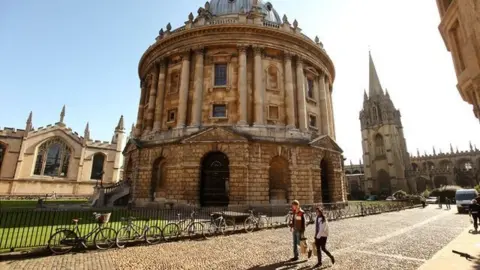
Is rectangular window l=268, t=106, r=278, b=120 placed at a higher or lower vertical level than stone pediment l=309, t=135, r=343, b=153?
higher

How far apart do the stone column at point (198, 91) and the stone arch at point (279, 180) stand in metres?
7.57

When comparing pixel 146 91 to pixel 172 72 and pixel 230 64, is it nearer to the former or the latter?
pixel 172 72

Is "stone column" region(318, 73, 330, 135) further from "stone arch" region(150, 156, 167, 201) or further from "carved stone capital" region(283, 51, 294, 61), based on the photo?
"stone arch" region(150, 156, 167, 201)

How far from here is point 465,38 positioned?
12.4ft

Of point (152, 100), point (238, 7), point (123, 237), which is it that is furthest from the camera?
point (238, 7)

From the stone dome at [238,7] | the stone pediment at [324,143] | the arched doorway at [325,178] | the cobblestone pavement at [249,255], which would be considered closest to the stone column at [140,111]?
the stone dome at [238,7]

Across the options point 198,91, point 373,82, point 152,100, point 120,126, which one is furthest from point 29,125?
point 373,82

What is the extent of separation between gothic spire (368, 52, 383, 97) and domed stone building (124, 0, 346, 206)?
56663 mm

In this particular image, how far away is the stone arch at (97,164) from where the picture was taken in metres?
51.6

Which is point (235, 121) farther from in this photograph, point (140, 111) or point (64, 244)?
point (64, 244)

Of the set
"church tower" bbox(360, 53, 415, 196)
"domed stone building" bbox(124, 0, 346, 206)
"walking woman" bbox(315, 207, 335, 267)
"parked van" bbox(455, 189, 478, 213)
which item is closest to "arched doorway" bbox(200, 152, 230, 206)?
"domed stone building" bbox(124, 0, 346, 206)

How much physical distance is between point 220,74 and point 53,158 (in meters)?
42.5

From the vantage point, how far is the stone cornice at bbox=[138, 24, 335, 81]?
79.7ft

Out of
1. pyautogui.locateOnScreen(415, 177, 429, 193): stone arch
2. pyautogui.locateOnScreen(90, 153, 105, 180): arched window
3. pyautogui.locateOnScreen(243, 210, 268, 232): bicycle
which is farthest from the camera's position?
pyautogui.locateOnScreen(415, 177, 429, 193): stone arch
